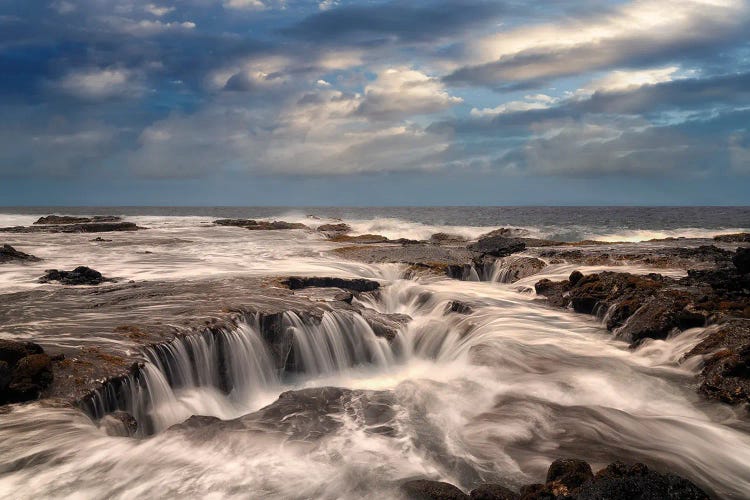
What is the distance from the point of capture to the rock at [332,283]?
15.7m

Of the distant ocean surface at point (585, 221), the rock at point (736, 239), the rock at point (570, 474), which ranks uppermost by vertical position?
the distant ocean surface at point (585, 221)

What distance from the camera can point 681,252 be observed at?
21.8 metres

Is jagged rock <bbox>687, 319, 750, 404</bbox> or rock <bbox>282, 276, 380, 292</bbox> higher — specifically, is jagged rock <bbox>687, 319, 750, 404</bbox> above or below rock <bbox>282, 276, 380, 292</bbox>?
below

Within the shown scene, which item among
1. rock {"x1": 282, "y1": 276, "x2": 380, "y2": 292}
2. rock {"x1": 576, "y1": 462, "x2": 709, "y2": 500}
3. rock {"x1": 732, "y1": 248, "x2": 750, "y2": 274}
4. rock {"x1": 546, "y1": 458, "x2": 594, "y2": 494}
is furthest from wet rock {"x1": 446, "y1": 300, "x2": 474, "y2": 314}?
rock {"x1": 576, "y1": 462, "x2": 709, "y2": 500}

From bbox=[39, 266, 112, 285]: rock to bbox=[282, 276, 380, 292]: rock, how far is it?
18.9 ft

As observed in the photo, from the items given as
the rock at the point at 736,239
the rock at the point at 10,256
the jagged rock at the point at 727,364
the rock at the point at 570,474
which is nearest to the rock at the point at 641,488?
the rock at the point at 570,474

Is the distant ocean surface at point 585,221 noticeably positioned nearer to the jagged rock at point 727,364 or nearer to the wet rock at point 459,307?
the wet rock at point 459,307

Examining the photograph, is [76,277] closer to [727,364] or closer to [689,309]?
[727,364]

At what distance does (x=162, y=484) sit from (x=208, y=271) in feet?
42.3

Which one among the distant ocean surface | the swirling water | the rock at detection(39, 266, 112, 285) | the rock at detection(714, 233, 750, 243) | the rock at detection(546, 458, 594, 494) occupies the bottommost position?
the swirling water

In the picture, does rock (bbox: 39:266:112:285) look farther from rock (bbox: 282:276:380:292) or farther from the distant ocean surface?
the distant ocean surface

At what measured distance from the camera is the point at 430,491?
5.55 m

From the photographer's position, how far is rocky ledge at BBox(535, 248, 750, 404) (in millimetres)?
8617

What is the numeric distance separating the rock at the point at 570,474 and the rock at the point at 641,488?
0.21 meters
